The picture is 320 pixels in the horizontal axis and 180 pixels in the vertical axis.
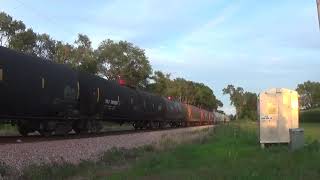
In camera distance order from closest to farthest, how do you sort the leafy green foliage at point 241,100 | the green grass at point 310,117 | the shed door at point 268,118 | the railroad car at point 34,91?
the railroad car at point 34,91
the shed door at point 268,118
the green grass at point 310,117
the leafy green foliage at point 241,100

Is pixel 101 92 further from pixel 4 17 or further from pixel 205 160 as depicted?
pixel 4 17

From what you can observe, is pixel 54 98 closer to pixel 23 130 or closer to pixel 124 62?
pixel 23 130

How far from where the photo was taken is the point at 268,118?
64.6ft

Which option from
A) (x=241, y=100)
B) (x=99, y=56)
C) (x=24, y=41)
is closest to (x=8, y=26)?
(x=24, y=41)

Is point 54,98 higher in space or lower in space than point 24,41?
lower

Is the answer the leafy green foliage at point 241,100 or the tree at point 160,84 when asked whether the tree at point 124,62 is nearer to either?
the tree at point 160,84

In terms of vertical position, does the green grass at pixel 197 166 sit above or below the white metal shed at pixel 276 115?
below

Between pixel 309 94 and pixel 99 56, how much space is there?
10975 cm

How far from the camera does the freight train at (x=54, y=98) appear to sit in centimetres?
1897

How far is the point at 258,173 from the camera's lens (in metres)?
10.9

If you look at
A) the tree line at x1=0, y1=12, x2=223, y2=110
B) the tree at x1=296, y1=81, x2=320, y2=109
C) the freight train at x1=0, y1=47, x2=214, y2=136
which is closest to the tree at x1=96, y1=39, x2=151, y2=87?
the tree line at x1=0, y1=12, x2=223, y2=110

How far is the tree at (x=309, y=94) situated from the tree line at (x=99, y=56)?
55292mm

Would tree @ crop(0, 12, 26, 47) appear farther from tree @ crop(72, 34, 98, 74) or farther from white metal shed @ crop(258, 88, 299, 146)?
white metal shed @ crop(258, 88, 299, 146)

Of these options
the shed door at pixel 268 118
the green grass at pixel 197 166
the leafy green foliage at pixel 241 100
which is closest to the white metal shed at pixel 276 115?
the shed door at pixel 268 118
